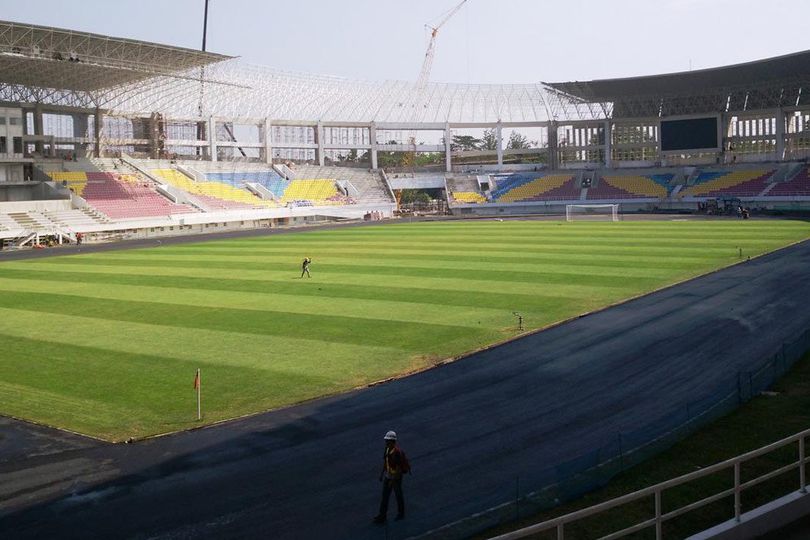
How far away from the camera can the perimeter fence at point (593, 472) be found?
10.8 metres

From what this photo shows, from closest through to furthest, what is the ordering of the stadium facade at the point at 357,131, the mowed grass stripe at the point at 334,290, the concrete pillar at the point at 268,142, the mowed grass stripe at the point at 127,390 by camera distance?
the mowed grass stripe at the point at 127,390 < the mowed grass stripe at the point at 334,290 < the stadium facade at the point at 357,131 < the concrete pillar at the point at 268,142

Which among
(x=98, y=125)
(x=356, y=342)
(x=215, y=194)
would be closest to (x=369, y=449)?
(x=356, y=342)

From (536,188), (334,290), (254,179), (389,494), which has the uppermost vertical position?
(254,179)

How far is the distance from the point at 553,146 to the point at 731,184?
26.6 meters

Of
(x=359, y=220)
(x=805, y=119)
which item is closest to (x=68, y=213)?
(x=359, y=220)

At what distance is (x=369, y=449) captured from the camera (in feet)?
47.1

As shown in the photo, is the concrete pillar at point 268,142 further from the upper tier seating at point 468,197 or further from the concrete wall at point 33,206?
the concrete wall at point 33,206

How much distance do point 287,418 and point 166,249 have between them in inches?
1641

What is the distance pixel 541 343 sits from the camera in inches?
883

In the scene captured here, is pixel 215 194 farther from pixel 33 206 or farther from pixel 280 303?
pixel 280 303

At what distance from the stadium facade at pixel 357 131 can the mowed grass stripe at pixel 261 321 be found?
31.9 meters

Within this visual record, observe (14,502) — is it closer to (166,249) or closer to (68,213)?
(166,249)

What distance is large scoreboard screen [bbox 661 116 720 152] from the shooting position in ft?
292

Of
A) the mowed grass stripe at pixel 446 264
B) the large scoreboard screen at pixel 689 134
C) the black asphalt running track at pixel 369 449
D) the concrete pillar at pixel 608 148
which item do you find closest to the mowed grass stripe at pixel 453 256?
the mowed grass stripe at pixel 446 264
